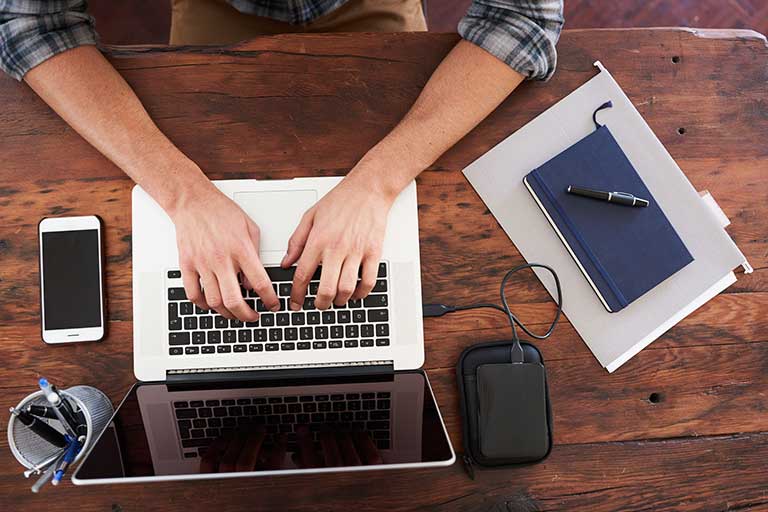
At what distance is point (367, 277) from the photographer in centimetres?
83

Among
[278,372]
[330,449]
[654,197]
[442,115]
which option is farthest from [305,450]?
[654,197]

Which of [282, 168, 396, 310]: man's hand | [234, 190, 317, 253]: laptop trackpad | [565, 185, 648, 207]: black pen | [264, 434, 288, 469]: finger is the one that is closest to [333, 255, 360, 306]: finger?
[282, 168, 396, 310]: man's hand

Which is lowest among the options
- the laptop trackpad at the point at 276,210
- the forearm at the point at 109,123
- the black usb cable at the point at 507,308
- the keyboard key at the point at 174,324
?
the black usb cable at the point at 507,308

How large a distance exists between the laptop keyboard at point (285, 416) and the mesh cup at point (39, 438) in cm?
11

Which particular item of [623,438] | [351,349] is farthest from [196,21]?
[623,438]

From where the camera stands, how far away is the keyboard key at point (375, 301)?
0.86 meters

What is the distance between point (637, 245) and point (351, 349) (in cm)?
46

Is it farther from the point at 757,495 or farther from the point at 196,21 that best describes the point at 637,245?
the point at 196,21

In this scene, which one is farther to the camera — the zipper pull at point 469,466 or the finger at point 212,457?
the zipper pull at point 469,466

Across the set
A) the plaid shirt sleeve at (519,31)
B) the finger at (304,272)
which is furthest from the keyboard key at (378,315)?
the plaid shirt sleeve at (519,31)

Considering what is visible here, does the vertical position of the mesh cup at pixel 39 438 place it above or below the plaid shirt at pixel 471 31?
below

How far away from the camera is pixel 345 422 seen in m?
0.78

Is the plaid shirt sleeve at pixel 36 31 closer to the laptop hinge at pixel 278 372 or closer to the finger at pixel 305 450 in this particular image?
the laptop hinge at pixel 278 372

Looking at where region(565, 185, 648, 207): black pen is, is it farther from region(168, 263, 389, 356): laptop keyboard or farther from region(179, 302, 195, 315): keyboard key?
region(179, 302, 195, 315): keyboard key
